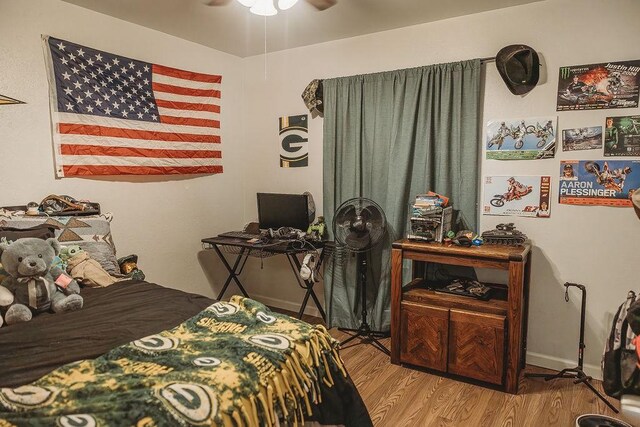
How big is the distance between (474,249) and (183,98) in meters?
2.69

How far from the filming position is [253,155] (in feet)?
13.7

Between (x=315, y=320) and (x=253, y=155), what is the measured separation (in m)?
1.76

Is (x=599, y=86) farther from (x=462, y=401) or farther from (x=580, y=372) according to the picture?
(x=462, y=401)

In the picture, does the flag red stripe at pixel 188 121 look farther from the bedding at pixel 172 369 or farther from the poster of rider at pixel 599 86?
the poster of rider at pixel 599 86

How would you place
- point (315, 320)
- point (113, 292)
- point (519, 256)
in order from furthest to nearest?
point (315, 320)
point (519, 256)
point (113, 292)

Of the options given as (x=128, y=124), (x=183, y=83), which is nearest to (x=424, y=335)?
(x=128, y=124)

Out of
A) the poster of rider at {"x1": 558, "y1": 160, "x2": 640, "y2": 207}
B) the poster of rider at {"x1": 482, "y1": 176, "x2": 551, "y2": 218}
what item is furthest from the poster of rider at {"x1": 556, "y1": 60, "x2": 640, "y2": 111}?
the poster of rider at {"x1": 482, "y1": 176, "x2": 551, "y2": 218}

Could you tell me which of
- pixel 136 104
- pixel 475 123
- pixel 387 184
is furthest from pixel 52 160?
pixel 475 123

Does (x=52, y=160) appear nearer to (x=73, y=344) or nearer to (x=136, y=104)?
(x=136, y=104)

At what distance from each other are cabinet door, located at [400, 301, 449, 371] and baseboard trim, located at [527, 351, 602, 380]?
73 cm

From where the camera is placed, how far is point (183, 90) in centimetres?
357

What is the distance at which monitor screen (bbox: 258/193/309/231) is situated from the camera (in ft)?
11.7

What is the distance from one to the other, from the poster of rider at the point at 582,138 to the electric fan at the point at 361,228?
1.32 metres

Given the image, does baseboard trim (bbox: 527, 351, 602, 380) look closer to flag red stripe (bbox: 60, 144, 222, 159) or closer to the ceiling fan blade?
the ceiling fan blade
